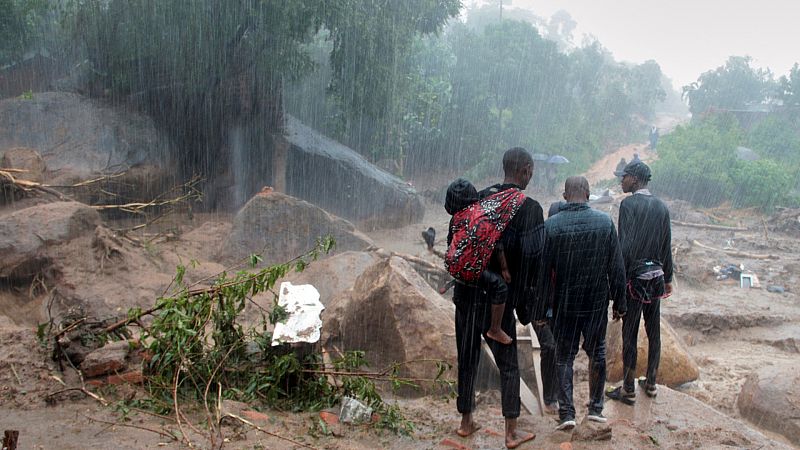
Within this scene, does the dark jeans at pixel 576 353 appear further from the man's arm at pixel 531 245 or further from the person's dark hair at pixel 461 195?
the person's dark hair at pixel 461 195

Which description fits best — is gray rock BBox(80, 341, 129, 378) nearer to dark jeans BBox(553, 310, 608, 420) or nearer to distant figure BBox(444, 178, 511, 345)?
distant figure BBox(444, 178, 511, 345)

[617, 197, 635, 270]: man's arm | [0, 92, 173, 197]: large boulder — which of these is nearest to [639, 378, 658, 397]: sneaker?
[617, 197, 635, 270]: man's arm

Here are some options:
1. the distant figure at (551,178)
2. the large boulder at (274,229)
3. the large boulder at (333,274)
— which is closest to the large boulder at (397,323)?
the large boulder at (333,274)

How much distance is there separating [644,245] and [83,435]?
3621 millimetres

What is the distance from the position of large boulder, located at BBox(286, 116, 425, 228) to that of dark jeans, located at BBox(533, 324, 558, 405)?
33.7 ft

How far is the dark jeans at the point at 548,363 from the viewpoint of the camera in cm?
388

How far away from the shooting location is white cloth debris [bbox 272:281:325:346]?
3.71 meters

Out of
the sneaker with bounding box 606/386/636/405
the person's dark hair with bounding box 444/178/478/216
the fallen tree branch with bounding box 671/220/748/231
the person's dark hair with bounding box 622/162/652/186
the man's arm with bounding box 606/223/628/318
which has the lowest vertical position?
the fallen tree branch with bounding box 671/220/748/231

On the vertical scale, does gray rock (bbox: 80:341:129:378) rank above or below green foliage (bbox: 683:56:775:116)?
below

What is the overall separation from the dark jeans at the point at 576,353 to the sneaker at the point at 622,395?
54 centimetres

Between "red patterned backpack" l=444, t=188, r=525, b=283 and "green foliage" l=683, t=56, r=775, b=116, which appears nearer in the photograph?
"red patterned backpack" l=444, t=188, r=525, b=283

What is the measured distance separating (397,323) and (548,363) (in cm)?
127

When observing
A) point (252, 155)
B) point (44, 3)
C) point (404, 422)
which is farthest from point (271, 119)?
point (404, 422)

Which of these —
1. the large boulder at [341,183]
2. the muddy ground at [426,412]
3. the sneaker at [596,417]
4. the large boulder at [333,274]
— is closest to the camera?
the muddy ground at [426,412]
